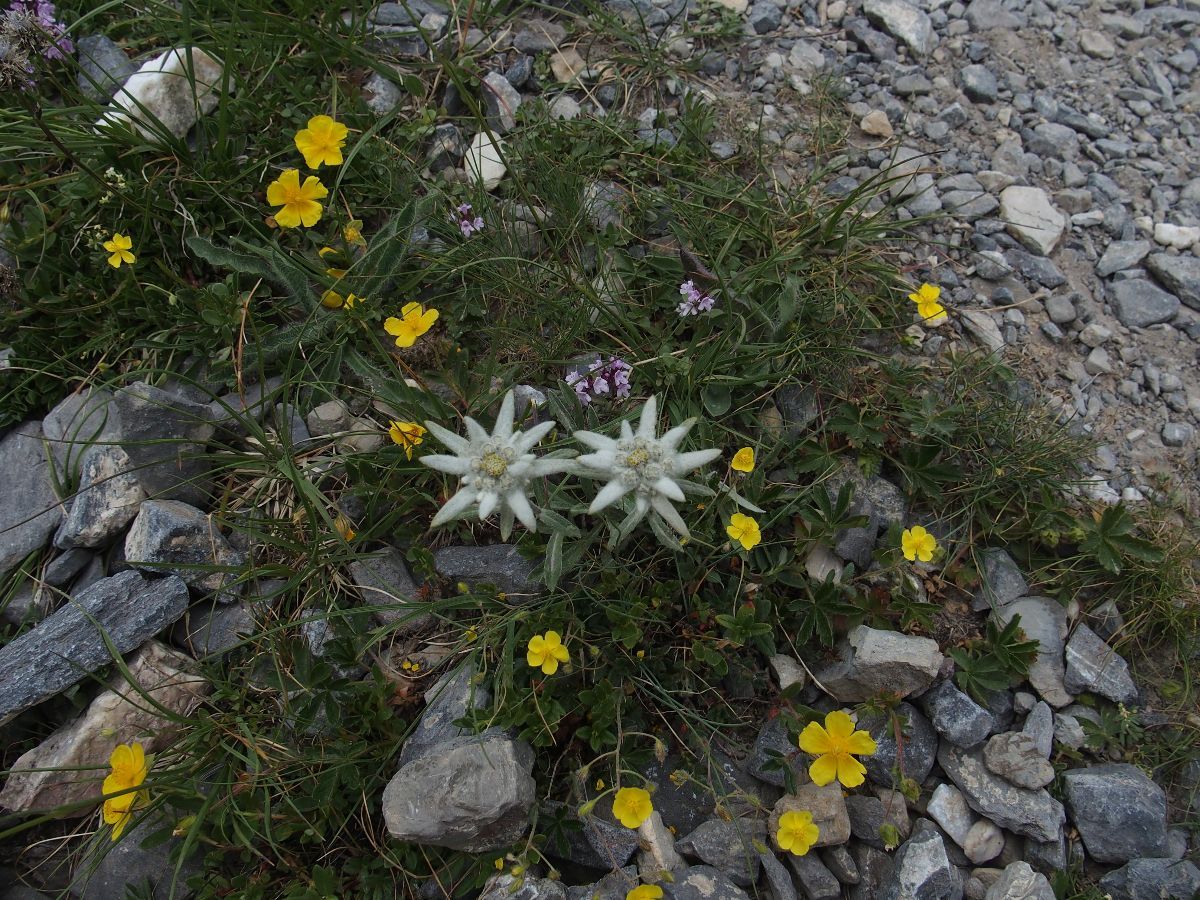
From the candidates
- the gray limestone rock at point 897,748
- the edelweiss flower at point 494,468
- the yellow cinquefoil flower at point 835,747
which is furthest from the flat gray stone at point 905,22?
the yellow cinquefoil flower at point 835,747

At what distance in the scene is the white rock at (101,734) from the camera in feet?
10.8

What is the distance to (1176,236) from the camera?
169 inches

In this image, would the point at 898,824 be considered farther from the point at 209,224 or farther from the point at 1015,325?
the point at 209,224

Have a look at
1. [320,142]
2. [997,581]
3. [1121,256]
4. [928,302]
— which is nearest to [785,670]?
[997,581]

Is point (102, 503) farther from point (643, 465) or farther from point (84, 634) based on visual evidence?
point (643, 465)

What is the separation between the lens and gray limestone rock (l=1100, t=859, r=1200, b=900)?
9.98ft

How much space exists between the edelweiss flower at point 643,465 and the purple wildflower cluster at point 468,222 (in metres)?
1.68

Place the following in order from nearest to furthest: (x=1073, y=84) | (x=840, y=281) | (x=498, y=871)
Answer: (x=498, y=871), (x=840, y=281), (x=1073, y=84)

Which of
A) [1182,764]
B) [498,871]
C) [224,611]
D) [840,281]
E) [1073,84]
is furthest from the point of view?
[1073,84]

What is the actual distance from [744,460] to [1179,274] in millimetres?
2742

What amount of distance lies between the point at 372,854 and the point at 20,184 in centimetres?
380

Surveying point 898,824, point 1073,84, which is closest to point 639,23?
point 1073,84

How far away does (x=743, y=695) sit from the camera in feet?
11.4

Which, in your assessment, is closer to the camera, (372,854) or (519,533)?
(372,854)
